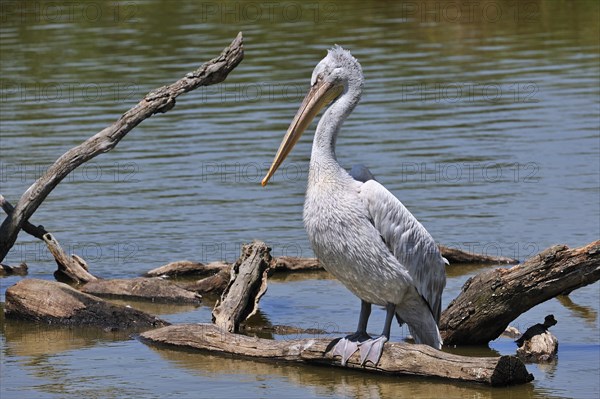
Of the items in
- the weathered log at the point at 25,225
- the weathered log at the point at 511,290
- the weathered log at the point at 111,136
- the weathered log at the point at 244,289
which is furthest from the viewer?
the weathered log at the point at 25,225

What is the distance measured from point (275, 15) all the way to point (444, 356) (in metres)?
22.5

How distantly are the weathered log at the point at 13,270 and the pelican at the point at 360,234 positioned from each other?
376 cm

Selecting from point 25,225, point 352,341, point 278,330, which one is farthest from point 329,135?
point 25,225

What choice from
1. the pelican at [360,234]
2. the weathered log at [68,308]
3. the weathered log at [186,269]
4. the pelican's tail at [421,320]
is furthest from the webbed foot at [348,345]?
the weathered log at [186,269]

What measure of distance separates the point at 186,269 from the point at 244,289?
5.62 feet

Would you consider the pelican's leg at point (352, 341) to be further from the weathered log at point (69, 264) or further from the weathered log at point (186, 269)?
the weathered log at point (69, 264)

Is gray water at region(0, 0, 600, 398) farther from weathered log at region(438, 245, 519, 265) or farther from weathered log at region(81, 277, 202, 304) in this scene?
weathered log at region(81, 277, 202, 304)

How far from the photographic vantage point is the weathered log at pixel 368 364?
777 centimetres

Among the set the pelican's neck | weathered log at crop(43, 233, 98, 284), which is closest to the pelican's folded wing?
the pelican's neck

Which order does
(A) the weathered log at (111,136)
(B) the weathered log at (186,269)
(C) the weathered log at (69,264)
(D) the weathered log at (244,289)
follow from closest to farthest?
(D) the weathered log at (244,289)
(A) the weathered log at (111,136)
(C) the weathered log at (69,264)
(B) the weathered log at (186,269)

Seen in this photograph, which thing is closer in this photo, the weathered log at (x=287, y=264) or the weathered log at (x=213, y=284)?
the weathered log at (x=213, y=284)

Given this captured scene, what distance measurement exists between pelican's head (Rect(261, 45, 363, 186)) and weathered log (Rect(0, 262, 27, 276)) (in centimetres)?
374

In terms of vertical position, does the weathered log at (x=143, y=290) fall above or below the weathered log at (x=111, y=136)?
below

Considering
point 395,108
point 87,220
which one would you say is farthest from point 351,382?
point 395,108
